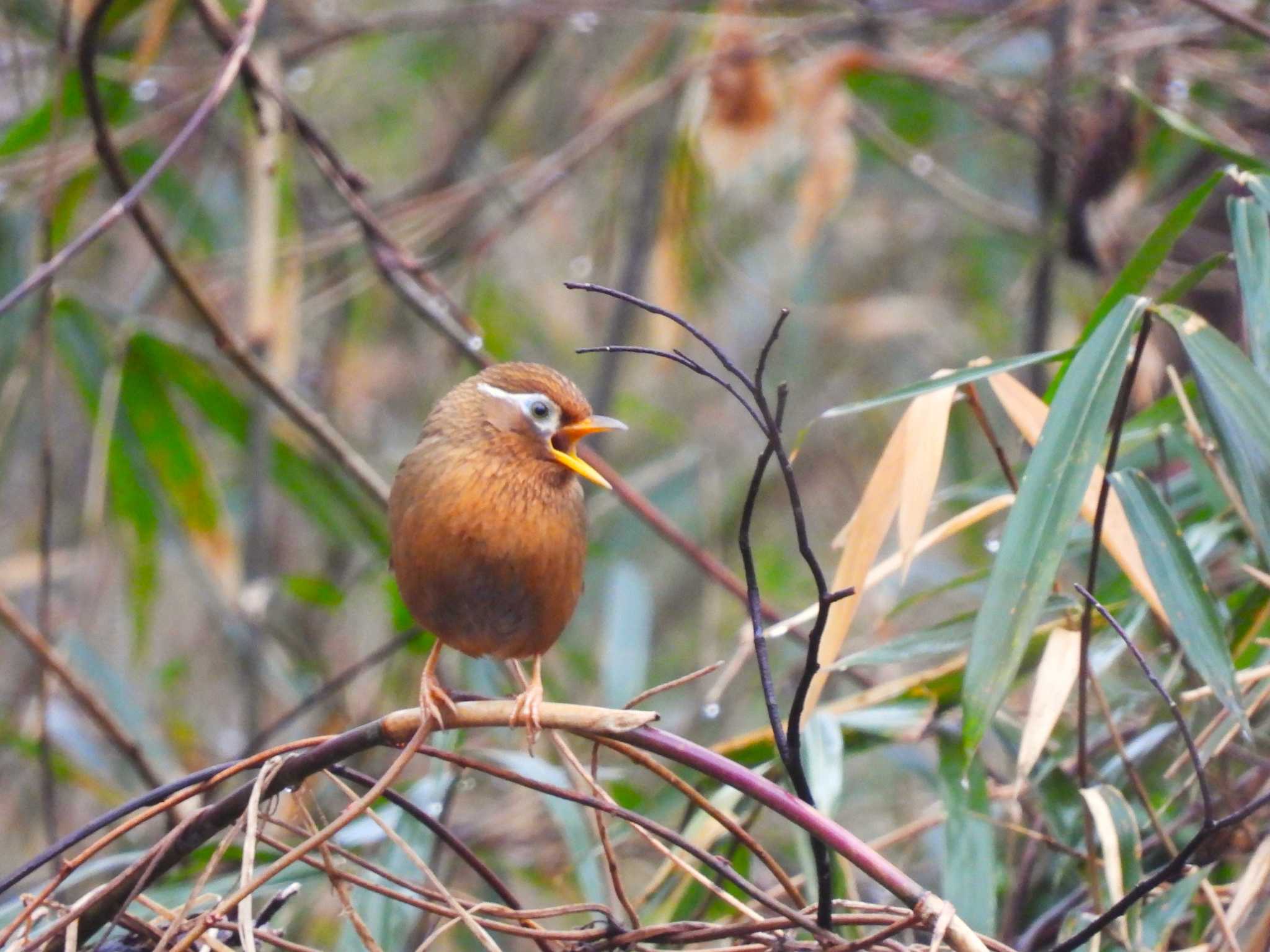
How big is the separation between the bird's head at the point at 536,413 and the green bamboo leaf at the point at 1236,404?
109cm

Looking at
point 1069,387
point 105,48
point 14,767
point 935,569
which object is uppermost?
point 105,48

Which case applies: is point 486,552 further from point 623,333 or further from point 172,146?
point 623,333

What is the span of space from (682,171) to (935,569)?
6.78ft

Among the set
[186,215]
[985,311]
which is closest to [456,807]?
[186,215]

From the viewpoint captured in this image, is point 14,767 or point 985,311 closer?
point 14,767

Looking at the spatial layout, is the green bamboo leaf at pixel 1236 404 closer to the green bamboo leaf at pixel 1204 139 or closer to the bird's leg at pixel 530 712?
the green bamboo leaf at pixel 1204 139

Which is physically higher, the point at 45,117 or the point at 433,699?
the point at 45,117

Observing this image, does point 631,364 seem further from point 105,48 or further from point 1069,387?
point 1069,387

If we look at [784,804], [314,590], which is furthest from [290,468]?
[784,804]

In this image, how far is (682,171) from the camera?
530 cm

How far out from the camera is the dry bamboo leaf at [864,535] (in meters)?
2.63

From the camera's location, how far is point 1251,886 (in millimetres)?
2529

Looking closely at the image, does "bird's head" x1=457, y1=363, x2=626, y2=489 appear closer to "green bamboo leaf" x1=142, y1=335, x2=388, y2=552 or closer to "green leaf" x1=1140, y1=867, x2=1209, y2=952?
"green leaf" x1=1140, y1=867, x2=1209, y2=952

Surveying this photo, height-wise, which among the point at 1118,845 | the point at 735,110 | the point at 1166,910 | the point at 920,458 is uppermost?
the point at 735,110
